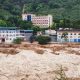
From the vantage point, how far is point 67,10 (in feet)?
268

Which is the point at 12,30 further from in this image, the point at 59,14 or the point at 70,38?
the point at 59,14

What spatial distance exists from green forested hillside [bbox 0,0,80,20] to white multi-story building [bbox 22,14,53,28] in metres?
4.33

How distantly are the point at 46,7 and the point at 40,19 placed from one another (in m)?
12.4

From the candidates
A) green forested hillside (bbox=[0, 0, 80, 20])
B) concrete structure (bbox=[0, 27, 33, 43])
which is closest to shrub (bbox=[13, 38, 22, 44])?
concrete structure (bbox=[0, 27, 33, 43])

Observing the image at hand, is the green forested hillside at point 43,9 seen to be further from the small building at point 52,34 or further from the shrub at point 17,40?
the shrub at point 17,40

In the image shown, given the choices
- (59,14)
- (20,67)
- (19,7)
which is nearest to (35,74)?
(20,67)

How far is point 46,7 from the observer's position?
8444 centimetres

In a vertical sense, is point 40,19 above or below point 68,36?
above

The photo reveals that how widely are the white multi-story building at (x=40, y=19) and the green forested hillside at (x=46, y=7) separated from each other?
4.33m

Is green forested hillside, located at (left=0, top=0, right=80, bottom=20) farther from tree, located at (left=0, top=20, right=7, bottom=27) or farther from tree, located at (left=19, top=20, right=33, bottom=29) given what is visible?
tree, located at (left=19, top=20, right=33, bottom=29)

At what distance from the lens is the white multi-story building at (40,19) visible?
71.5m

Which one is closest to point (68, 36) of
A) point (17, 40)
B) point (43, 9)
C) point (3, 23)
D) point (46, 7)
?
point (17, 40)

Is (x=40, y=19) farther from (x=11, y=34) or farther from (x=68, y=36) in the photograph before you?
(x=68, y=36)

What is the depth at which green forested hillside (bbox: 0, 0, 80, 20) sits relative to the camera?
78.4 metres
